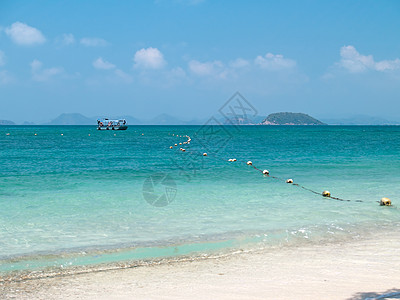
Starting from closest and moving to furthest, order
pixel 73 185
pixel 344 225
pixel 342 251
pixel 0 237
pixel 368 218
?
pixel 342 251
pixel 0 237
pixel 344 225
pixel 368 218
pixel 73 185

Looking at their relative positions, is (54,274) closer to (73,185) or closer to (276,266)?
(276,266)

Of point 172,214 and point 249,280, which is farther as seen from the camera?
point 172,214

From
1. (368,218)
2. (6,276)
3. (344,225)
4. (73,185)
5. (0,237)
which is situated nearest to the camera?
(6,276)

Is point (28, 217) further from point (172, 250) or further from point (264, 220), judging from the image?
point (264, 220)

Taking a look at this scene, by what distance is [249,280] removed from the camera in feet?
19.9

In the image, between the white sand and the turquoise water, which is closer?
the white sand

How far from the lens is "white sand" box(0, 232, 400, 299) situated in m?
5.50

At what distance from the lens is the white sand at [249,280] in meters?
5.50

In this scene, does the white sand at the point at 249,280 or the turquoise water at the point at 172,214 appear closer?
the white sand at the point at 249,280

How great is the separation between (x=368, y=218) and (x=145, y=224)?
6120 millimetres

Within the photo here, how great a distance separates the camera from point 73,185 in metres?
16.8

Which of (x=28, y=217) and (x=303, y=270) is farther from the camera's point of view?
(x=28, y=217)

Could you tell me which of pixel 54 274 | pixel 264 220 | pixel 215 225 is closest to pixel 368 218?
pixel 264 220

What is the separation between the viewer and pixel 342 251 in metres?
7.59
